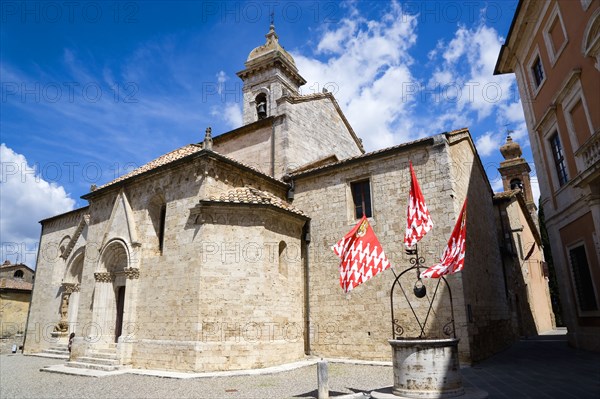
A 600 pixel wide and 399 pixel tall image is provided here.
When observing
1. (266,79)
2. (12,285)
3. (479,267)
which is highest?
(266,79)

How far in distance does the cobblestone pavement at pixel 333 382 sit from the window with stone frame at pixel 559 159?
5661 millimetres

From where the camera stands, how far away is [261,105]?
22922 millimetres

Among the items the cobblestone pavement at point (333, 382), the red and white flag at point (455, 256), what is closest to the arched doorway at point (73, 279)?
the cobblestone pavement at point (333, 382)

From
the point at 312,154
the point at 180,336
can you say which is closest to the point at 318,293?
the point at 180,336

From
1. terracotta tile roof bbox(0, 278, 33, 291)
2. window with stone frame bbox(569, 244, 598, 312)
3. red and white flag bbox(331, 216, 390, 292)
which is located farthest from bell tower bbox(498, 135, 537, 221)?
terracotta tile roof bbox(0, 278, 33, 291)

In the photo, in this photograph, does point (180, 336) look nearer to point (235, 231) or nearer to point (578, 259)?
point (235, 231)

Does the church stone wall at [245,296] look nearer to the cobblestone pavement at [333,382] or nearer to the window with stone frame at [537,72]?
the cobblestone pavement at [333,382]

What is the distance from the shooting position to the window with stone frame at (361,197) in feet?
44.8

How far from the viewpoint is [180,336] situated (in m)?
11.3

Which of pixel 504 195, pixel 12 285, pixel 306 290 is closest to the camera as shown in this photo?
pixel 306 290

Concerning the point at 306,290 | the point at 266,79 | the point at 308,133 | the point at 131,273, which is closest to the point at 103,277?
the point at 131,273

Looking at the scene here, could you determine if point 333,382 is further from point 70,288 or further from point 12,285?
point 12,285

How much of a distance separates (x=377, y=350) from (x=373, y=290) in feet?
6.20

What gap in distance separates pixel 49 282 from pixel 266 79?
57.4ft
